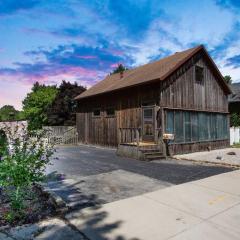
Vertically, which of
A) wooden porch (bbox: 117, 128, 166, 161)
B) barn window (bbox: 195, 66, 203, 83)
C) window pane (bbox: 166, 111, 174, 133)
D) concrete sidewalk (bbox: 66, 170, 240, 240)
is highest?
barn window (bbox: 195, 66, 203, 83)

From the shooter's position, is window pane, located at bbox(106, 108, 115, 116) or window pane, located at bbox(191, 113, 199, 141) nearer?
window pane, located at bbox(191, 113, 199, 141)

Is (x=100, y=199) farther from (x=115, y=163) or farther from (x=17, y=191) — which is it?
(x=115, y=163)

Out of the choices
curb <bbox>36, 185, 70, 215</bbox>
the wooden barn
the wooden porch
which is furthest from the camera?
the wooden barn

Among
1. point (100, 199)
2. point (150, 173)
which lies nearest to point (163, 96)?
point (150, 173)

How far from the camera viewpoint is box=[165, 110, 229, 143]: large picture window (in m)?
16.1

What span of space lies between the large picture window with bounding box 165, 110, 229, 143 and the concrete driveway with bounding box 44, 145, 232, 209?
3.71m

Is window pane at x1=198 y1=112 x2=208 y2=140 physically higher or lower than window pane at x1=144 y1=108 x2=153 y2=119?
lower

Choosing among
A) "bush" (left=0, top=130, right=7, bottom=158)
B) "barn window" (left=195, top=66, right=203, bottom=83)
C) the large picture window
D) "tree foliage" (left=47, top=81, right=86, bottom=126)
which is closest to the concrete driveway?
"bush" (left=0, top=130, right=7, bottom=158)

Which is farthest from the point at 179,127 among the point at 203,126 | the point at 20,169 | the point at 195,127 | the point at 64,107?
the point at 64,107

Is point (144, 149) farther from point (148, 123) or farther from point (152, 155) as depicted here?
point (148, 123)

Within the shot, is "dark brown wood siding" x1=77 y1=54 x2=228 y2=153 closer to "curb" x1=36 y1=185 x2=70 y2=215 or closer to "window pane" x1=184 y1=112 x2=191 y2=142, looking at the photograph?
"window pane" x1=184 y1=112 x2=191 y2=142

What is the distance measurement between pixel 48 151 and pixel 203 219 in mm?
3569

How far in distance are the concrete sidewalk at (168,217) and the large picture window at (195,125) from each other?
333 inches

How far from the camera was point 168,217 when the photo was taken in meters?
5.65
